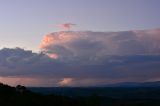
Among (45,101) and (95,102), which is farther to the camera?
(45,101)

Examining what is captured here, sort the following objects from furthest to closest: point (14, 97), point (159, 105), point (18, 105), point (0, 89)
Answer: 1. point (159, 105)
2. point (0, 89)
3. point (14, 97)
4. point (18, 105)

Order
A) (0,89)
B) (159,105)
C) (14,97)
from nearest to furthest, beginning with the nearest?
(14,97) < (0,89) < (159,105)

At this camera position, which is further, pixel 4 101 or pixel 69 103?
pixel 69 103

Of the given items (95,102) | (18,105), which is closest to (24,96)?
(18,105)

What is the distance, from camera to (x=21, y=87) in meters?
76.4

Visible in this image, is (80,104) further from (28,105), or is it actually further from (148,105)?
(148,105)

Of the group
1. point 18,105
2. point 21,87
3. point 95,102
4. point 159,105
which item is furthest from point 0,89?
point 159,105

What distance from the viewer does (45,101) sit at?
6462cm

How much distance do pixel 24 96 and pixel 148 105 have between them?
13913 centimetres

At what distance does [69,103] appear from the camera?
213 feet

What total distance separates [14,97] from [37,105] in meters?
4.19

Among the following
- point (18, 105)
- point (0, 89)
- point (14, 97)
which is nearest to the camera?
point (18, 105)

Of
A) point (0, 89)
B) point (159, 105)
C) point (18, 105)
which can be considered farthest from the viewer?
point (159, 105)

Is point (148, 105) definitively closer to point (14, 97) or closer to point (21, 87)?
point (21, 87)
